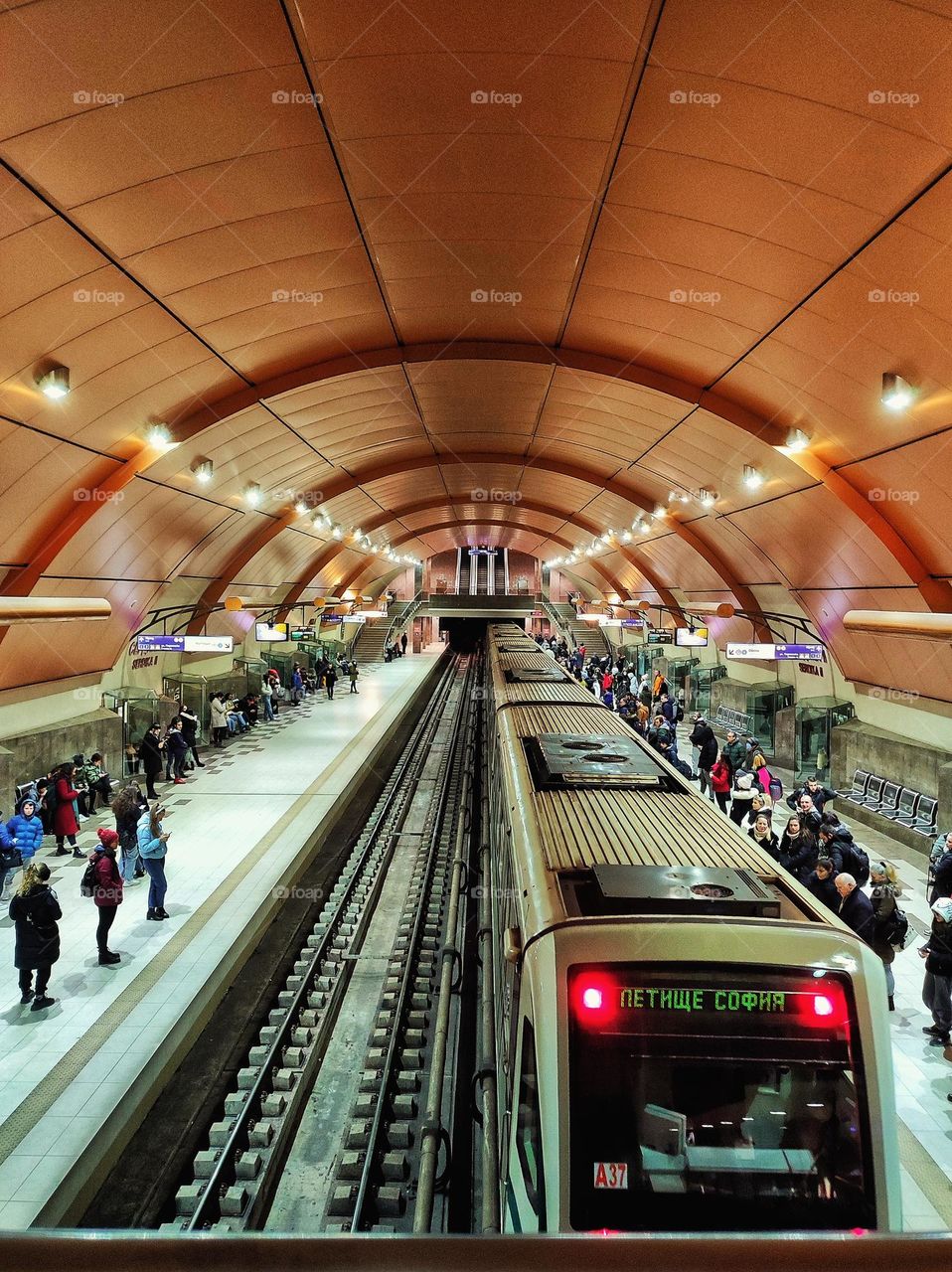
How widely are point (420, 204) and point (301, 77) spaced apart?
1927mm

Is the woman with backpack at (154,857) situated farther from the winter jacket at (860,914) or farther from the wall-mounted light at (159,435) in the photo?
the winter jacket at (860,914)

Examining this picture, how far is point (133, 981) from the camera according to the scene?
25.3ft

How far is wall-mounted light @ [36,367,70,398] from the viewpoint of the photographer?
7676 mm

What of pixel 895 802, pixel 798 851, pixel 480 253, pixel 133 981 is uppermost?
pixel 480 253

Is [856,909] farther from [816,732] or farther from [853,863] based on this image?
[816,732]

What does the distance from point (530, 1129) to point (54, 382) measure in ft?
25.6

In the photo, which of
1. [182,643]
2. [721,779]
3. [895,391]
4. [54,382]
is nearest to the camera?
[895,391]

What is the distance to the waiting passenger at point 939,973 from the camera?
6.32m

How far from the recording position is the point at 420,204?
674 cm

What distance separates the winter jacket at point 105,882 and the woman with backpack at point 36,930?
0.64m

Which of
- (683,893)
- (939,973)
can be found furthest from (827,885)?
(683,893)

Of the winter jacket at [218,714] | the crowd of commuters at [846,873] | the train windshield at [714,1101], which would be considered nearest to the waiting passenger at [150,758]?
the winter jacket at [218,714]

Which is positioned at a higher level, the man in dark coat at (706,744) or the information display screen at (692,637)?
the information display screen at (692,637)

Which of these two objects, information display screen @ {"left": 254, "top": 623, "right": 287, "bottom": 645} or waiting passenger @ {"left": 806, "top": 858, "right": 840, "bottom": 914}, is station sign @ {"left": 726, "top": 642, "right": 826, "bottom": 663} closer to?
waiting passenger @ {"left": 806, "top": 858, "right": 840, "bottom": 914}
